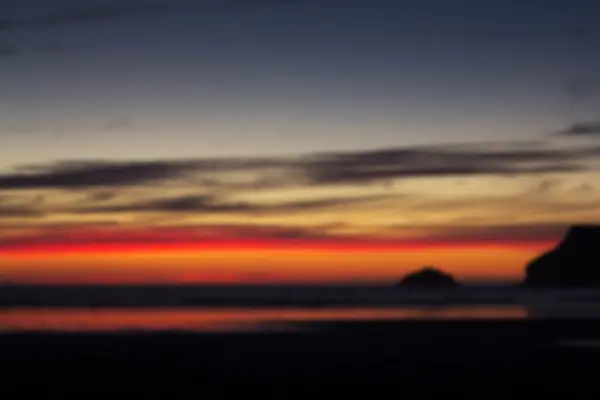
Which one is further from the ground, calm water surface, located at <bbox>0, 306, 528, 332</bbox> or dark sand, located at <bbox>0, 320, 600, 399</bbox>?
calm water surface, located at <bbox>0, 306, 528, 332</bbox>

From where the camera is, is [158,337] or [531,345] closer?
[531,345]

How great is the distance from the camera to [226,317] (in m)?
61.2

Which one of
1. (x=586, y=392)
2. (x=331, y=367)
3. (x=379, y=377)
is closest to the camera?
(x=586, y=392)

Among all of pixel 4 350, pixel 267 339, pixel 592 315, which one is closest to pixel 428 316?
pixel 592 315

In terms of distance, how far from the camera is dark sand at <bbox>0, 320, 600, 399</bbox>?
25438 mm

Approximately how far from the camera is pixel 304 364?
31.6 m

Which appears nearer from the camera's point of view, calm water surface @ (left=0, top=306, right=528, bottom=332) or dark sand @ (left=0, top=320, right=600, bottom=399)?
dark sand @ (left=0, top=320, right=600, bottom=399)

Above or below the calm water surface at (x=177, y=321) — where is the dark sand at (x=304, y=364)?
below

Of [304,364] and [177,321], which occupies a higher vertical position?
[177,321]

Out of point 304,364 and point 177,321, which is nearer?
point 304,364

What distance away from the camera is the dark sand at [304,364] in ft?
83.5

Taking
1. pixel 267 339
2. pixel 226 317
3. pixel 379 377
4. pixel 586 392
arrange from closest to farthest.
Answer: pixel 586 392 → pixel 379 377 → pixel 267 339 → pixel 226 317

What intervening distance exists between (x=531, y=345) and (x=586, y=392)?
14.0 metres

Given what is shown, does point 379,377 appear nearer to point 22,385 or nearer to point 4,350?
point 22,385
